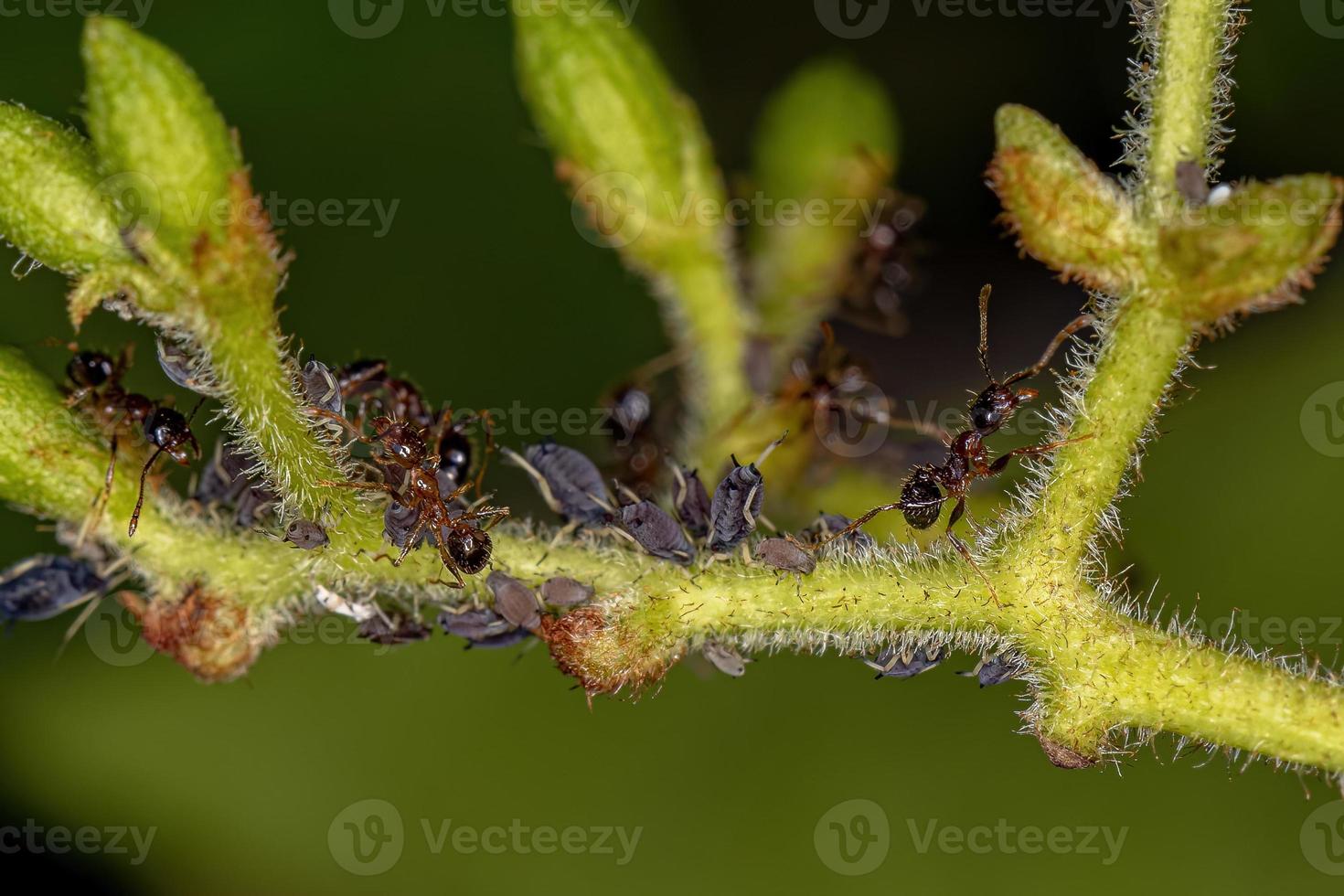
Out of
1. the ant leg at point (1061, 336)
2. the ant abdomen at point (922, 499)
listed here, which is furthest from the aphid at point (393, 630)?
the ant leg at point (1061, 336)

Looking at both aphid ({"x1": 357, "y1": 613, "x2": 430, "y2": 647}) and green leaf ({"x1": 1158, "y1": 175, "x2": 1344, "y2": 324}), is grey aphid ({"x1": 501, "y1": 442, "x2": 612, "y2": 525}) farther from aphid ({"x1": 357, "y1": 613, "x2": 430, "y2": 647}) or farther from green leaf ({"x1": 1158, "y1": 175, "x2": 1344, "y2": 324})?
green leaf ({"x1": 1158, "y1": 175, "x2": 1344, "y2": 324})

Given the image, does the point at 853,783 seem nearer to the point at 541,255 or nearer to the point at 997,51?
the point at 541,255

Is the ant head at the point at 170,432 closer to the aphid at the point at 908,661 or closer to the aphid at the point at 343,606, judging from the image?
the aphid at the point at 343,606

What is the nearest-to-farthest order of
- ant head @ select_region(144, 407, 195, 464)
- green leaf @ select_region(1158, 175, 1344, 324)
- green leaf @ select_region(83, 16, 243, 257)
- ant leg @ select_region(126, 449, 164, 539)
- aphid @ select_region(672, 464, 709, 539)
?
green leaf @ select_region(1158, 175, 1344, 324)
green leaf @ select_region(83, 16, 243, 257)
ant leg @ select_region(126, 449, 164, 539)
aphid @ select_region(672, 464, 709, 539)
ant head @ select_region(144, 407, 195, 464)

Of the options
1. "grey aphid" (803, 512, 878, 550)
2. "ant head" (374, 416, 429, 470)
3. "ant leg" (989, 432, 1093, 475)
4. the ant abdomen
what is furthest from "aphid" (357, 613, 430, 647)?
"ant leg" (989, 432, 1093, 475)

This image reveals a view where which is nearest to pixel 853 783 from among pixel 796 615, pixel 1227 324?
pixel 796 615

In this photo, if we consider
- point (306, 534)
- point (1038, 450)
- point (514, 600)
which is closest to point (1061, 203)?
point (1038, 450)
